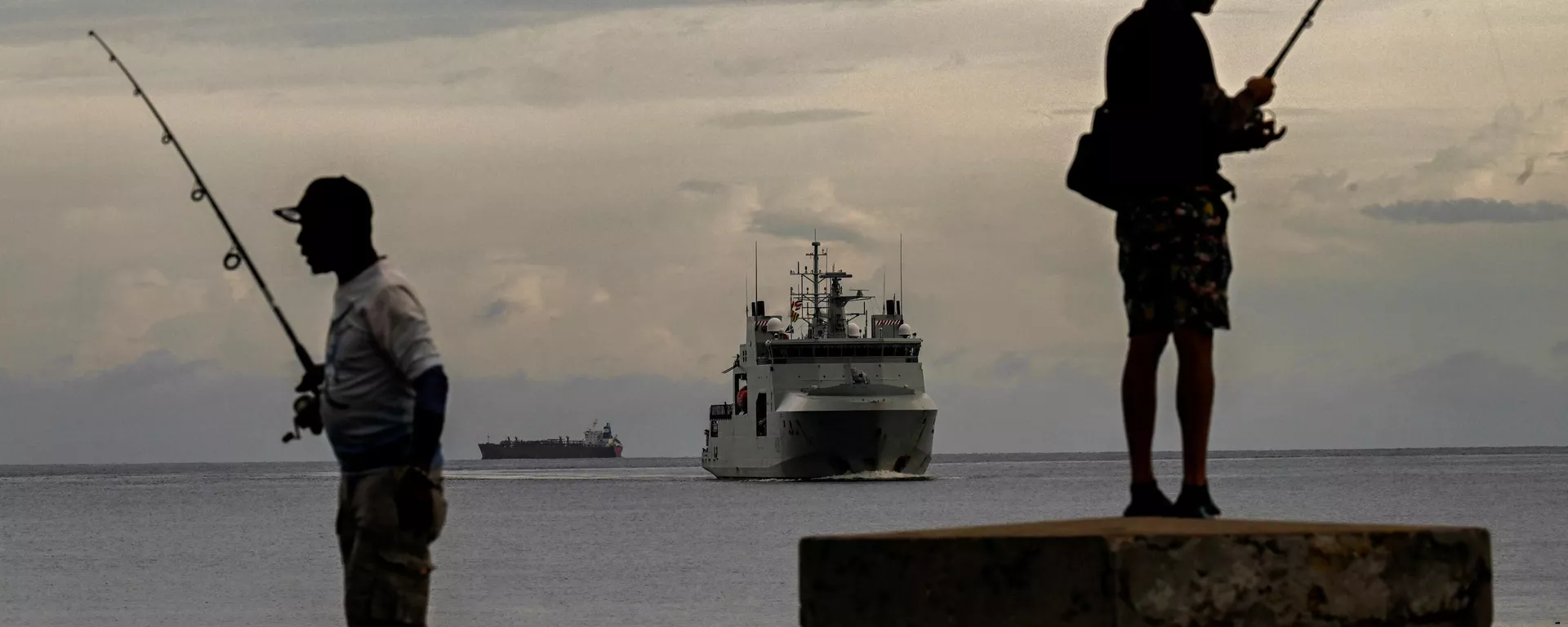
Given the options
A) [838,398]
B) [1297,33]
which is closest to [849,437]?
[838,398]

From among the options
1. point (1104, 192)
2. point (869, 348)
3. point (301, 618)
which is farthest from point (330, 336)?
point (869, 348)

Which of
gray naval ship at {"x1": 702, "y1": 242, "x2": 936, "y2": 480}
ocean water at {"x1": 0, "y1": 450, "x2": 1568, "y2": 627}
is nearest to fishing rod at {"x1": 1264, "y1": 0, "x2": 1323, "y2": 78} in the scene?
ocean water at {"x1": 0, "y1": 450, "x2": 1568, "y2": 627}

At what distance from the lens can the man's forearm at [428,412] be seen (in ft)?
17.9

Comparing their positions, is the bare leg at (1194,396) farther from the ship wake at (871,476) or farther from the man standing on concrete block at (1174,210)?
the ship wake at (871,476)

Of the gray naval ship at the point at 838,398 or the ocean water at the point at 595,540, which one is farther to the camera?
the gray naval ship at the point at 838,398

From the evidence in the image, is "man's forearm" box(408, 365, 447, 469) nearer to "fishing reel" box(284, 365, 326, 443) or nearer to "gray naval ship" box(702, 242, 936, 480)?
"fishing reel" box(284, 365, 326, 443)

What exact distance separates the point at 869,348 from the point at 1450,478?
47799 mm

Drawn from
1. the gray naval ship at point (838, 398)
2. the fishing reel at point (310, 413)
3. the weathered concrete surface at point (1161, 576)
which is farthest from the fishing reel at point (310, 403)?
the gray naval ship at point (838, 398)

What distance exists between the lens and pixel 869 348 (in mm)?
71938

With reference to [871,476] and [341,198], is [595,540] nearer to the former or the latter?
[871,476]

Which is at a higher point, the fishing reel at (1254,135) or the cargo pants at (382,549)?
the fishing reel at (1254,135)

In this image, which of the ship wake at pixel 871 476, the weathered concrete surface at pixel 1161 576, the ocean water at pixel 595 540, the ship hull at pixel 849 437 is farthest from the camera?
the ship wake at pixel 871 476

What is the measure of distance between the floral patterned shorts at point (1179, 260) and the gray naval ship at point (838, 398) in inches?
2508

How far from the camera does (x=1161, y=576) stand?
4.53m
